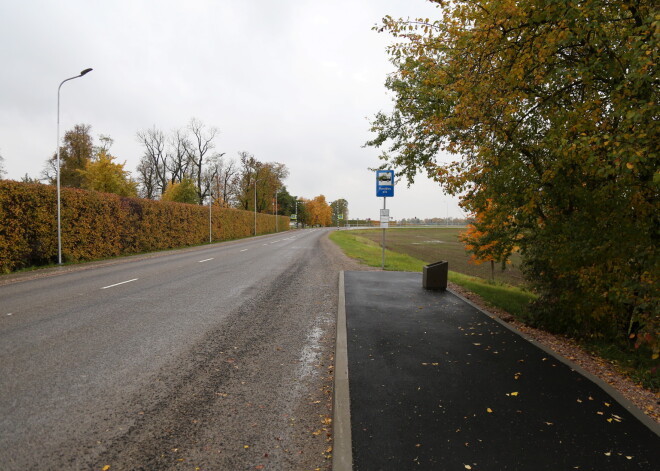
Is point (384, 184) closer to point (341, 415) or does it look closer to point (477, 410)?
point (477, 410)

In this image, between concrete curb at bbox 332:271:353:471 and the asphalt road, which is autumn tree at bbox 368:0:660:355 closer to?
concrete curb at bbox 332:271:353:471

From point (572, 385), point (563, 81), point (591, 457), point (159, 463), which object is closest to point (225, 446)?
point (159, 463)

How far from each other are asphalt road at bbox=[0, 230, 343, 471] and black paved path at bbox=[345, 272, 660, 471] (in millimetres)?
545

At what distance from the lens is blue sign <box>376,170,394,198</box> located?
13.1m

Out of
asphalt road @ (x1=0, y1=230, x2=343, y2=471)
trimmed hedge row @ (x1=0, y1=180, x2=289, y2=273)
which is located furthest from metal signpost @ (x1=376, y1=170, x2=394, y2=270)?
trimmed hedge row @ (x1=0, y1=180, x2=289, y2=273)

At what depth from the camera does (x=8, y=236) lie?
1299 cm

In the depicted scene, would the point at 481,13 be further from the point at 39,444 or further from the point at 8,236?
the point at 8,236

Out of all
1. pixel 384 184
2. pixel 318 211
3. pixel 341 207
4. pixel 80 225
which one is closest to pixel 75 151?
pixel 80 225

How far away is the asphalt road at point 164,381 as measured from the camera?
9.50 feet

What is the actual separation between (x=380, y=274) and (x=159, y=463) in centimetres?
1008

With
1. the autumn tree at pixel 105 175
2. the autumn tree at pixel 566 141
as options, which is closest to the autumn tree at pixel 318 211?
the autumn tree at pixel 105 175

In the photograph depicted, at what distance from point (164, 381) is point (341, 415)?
7.38 ft

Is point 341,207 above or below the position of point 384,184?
above

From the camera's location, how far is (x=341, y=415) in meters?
3.31
